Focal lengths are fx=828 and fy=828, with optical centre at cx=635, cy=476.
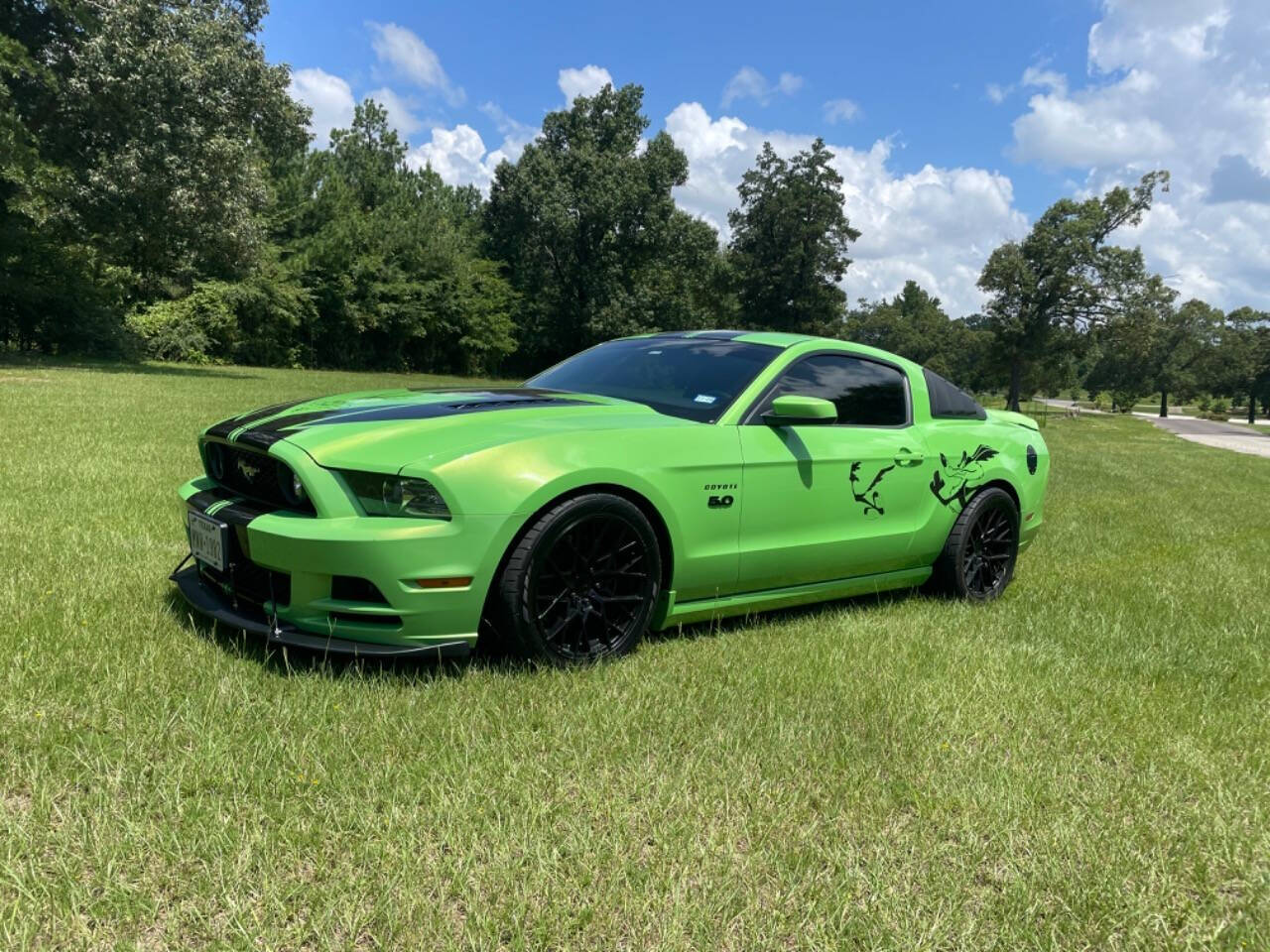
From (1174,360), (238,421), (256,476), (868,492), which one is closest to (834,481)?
(868,492)

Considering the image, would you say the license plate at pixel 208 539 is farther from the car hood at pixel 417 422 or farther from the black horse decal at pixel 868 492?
the black horse decal at pixel 868 492

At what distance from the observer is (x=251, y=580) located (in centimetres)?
311

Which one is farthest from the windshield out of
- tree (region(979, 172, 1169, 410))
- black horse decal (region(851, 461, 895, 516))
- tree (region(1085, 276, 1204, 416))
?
tree (region(1085, 276, 1204, 416))

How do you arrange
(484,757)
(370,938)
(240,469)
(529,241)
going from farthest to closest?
(529,241), (240,469), (484,757), (370,938)

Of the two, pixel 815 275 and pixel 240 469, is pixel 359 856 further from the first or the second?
pixel 815 275

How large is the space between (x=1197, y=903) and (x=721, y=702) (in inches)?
57.5

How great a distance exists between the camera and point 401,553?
2805mm

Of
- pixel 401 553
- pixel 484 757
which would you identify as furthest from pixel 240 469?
pixel 484 757

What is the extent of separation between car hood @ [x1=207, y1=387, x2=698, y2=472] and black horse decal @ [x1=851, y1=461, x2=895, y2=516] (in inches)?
39.9

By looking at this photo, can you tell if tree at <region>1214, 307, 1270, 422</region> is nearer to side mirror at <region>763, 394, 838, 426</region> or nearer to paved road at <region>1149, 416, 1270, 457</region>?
paved road at <region>1149, 416, 1270, 457</region>

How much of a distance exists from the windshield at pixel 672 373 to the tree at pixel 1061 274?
37.5m

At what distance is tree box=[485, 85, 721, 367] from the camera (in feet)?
149

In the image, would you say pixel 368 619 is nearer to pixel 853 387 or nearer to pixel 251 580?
pixel 251 580

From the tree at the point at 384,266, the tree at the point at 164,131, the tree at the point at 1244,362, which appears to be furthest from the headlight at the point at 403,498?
the tree at the point at 1244,362
